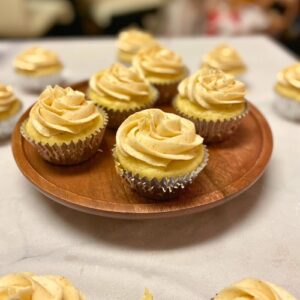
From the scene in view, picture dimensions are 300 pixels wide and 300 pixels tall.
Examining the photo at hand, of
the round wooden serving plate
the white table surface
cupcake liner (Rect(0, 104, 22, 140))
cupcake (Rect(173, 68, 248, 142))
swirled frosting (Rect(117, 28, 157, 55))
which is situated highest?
cupcake (Rect(173, 68, 248, 142))

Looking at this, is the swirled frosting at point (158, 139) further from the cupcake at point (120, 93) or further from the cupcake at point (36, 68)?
the cupcake at point (36, 68)

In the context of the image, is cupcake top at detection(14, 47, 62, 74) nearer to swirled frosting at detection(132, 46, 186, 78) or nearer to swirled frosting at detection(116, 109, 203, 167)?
swirled frosting at detection(132, 46, 186, 78)

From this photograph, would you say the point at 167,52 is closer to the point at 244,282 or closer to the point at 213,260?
the point at 213,260

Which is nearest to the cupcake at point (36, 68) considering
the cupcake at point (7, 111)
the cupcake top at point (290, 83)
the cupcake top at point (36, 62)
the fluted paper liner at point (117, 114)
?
the cupcake top at point (36, 62)

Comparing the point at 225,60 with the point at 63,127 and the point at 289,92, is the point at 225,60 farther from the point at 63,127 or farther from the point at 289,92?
the point at 63,127

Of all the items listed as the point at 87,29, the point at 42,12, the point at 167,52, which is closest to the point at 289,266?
the point at 167,52

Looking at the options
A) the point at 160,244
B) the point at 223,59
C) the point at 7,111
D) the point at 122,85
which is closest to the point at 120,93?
the point at 122,85

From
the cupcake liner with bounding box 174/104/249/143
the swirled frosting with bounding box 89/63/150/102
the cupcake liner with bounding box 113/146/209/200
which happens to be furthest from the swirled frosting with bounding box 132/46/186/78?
the cupcake liner with bounding box 113/146/209/200
